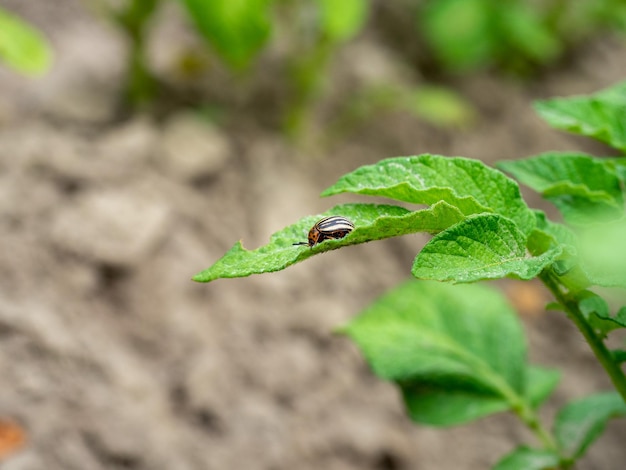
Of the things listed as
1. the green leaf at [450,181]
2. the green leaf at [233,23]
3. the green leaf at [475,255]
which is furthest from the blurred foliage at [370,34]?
the green leaf at [475,255]

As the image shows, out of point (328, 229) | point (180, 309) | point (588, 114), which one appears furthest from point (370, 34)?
point (328, 229)

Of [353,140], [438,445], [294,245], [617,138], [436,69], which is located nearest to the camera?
[294,245]

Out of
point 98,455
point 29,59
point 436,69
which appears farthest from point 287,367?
point 436,69

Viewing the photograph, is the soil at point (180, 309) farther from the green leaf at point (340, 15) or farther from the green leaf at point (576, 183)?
the green leaf at point (576, 183)

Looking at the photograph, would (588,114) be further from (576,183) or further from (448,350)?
(448,350)

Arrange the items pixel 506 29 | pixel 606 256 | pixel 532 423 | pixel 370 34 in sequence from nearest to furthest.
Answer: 1. pixel 606 256
2. pixel 532 423
3. pixel 506 29
4. pixel 370 34

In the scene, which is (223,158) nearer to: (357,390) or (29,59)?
(29,59)

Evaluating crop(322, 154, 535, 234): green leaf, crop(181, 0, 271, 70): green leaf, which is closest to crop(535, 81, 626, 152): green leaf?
crop(322, 154, 535, 234): green leaf
